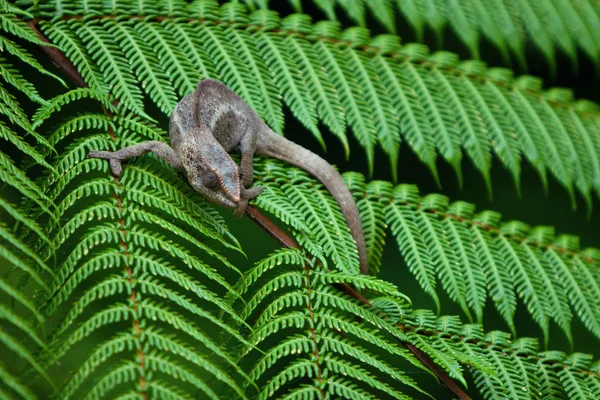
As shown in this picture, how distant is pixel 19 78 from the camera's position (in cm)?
202

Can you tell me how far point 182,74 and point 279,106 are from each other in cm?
42

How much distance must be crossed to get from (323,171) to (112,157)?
87 cm

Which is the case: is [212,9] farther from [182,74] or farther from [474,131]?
[474,131]

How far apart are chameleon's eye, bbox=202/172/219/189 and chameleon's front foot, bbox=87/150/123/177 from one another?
40 cm

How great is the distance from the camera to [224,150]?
2490 millimetres

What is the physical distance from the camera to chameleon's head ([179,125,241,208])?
2.27m

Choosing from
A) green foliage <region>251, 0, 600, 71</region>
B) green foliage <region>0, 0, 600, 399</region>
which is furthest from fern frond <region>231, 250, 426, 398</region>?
green foliage <region>251, 0, 600, 71</region>

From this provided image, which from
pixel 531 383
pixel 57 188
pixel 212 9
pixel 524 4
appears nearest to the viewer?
pixel 57 188

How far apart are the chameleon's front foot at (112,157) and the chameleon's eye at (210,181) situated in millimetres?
398

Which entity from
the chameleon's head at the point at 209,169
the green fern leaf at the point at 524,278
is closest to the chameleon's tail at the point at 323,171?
Result: the chameleon's head at the point at 209,169

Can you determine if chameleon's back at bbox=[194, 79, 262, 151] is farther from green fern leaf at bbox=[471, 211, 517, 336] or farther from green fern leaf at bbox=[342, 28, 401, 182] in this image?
green fern leaf at bbox=[471, 211, 517, 336]

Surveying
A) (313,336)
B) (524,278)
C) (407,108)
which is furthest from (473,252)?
(313,336)

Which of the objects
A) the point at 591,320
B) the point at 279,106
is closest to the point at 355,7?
the point at 279,106

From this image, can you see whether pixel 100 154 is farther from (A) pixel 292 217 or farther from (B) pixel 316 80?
(B) pixel 316 80
